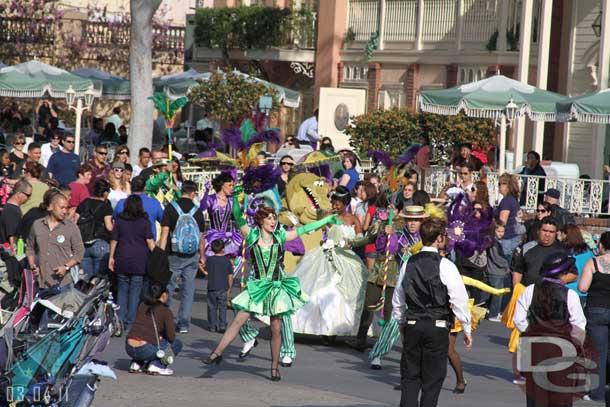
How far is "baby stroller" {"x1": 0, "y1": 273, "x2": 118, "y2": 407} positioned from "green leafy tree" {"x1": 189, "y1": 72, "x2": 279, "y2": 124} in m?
21.5

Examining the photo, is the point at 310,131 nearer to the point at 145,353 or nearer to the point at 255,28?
the point at 255,28

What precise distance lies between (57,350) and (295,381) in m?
3.85

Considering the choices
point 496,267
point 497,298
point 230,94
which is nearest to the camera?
point 496,267

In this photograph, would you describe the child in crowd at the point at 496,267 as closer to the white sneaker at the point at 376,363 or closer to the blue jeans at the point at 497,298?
the blue jeans at the point at 497,298

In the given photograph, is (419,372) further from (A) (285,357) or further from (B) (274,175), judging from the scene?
(B) (274,175)

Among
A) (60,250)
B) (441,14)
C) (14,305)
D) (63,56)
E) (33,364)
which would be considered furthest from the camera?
(63,56)

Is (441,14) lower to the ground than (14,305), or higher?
higher

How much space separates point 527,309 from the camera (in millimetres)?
10328

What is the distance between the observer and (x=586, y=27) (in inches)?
1197

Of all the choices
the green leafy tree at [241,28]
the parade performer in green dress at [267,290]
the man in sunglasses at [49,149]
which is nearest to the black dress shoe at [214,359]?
the parade performer in green dress at [267,290]

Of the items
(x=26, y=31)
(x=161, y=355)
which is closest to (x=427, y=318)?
(x=161, y=355)

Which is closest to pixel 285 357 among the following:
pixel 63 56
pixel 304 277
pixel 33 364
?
pixel 304 277

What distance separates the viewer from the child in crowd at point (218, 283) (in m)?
15.7

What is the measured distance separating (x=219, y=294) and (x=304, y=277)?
1163 mm
